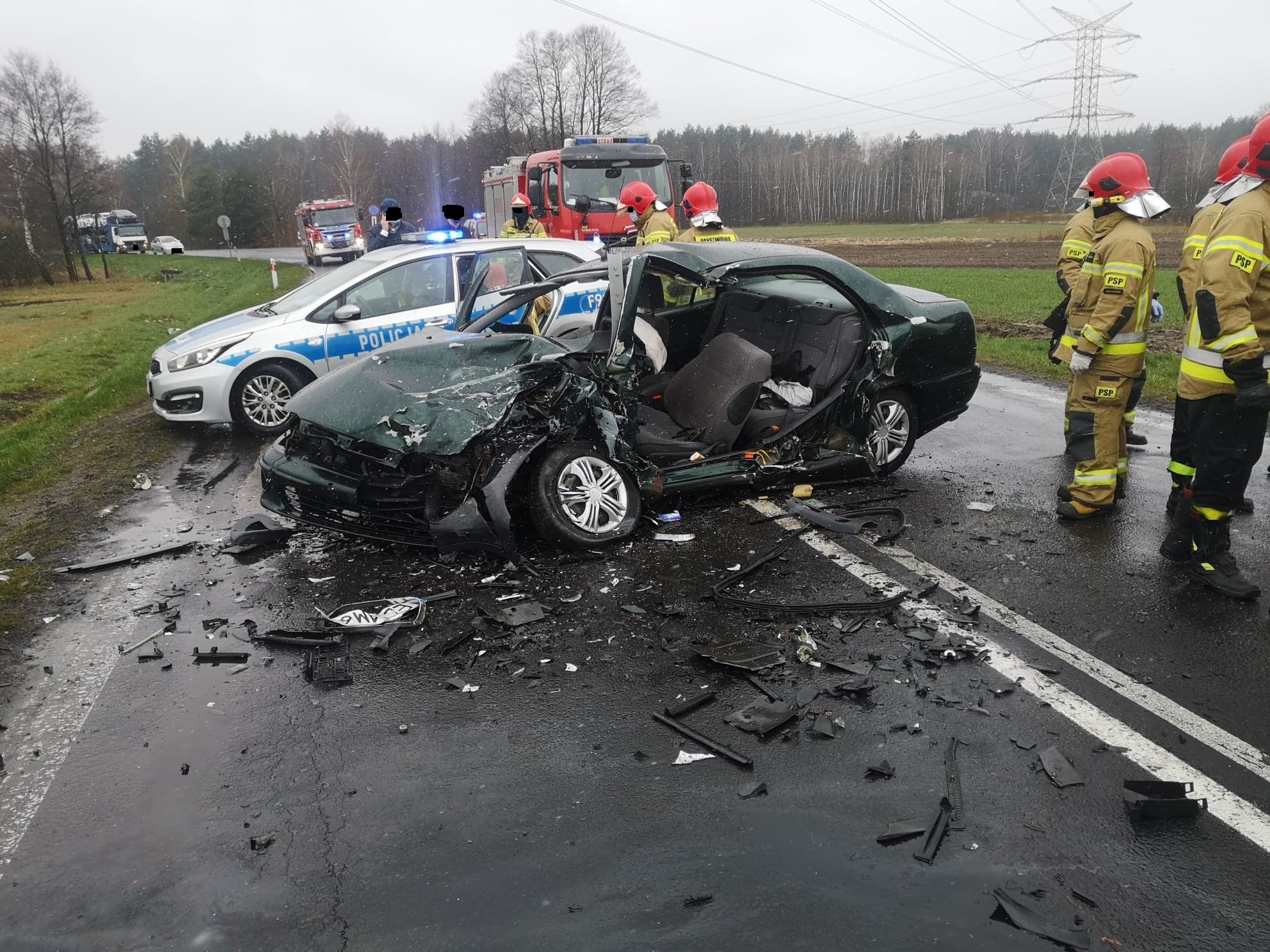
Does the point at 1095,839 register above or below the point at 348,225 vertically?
below

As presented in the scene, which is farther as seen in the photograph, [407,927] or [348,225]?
[348,225]

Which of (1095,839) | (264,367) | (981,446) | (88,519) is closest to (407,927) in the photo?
(1095,839)

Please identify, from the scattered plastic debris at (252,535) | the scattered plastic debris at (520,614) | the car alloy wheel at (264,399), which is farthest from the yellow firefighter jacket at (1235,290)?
the car alloy wheel at (264,399)

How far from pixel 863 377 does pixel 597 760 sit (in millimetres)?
3586

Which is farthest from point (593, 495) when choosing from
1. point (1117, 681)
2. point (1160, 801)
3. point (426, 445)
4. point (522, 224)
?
point (522, 224)

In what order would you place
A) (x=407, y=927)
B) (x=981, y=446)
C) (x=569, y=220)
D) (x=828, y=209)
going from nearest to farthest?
(x=407, y=927)
(x=981, y=446)
(x=569, y=220)
(x=828, y=209)

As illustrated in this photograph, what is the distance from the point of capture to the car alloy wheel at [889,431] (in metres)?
6.14

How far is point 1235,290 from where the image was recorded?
4227 millimetres

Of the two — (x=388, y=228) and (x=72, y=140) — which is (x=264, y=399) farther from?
(x=72, y=140)

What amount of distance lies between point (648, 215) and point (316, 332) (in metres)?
3.84

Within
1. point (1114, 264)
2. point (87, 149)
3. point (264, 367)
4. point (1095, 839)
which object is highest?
point (87, 149)

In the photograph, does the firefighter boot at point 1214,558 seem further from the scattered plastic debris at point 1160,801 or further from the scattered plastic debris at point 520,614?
the scattered plastic debris at point 520,614

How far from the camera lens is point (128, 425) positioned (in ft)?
29.8

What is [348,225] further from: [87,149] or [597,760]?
[597,760]
